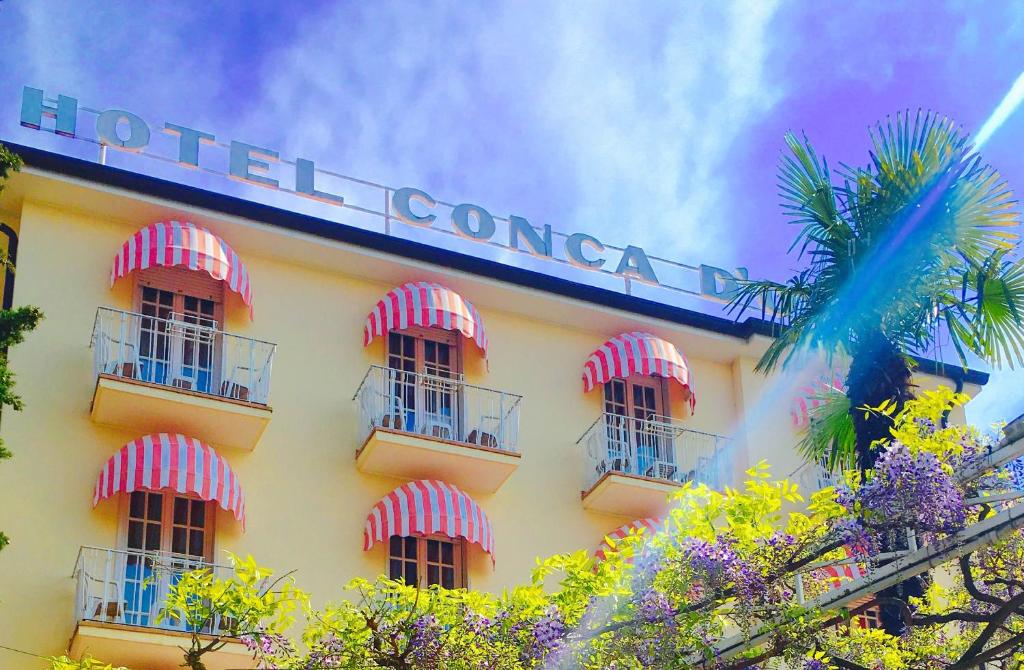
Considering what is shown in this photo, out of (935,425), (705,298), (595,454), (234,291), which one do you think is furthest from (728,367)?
(935,425)

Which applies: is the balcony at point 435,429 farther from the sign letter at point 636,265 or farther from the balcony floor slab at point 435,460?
the sign letter at point 636,265

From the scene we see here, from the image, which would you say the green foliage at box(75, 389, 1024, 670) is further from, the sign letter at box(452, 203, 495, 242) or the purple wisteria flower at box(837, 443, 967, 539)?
the sign letter at box(452, 203, 495, 242)

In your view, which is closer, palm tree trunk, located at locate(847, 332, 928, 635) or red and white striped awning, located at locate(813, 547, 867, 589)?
red and white striped awning, located at locate(813, 547, 867, 589)

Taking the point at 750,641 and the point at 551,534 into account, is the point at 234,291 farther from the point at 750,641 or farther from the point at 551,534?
the point at 750,641

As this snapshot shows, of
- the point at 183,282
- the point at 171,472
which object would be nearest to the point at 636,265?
the point at 183,282

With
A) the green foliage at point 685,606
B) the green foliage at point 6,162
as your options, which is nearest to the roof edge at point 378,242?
Answer: the green foliage at point 6,162

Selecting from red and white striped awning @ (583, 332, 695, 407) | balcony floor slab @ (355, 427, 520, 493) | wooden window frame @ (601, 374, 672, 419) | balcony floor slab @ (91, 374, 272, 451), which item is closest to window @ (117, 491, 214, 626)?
balcony floor slab @ (91, 374, 272, 451)

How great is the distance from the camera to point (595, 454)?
24.8 meters

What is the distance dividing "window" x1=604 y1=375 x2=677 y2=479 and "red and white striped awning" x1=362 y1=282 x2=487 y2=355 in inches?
113

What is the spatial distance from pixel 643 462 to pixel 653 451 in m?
0.30

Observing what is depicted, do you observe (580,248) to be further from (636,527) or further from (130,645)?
(130,645)

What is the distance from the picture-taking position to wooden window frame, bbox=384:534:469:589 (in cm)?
2245

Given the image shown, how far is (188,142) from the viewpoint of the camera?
2380 cm

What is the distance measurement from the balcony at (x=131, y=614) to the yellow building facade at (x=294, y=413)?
0.12 feet
